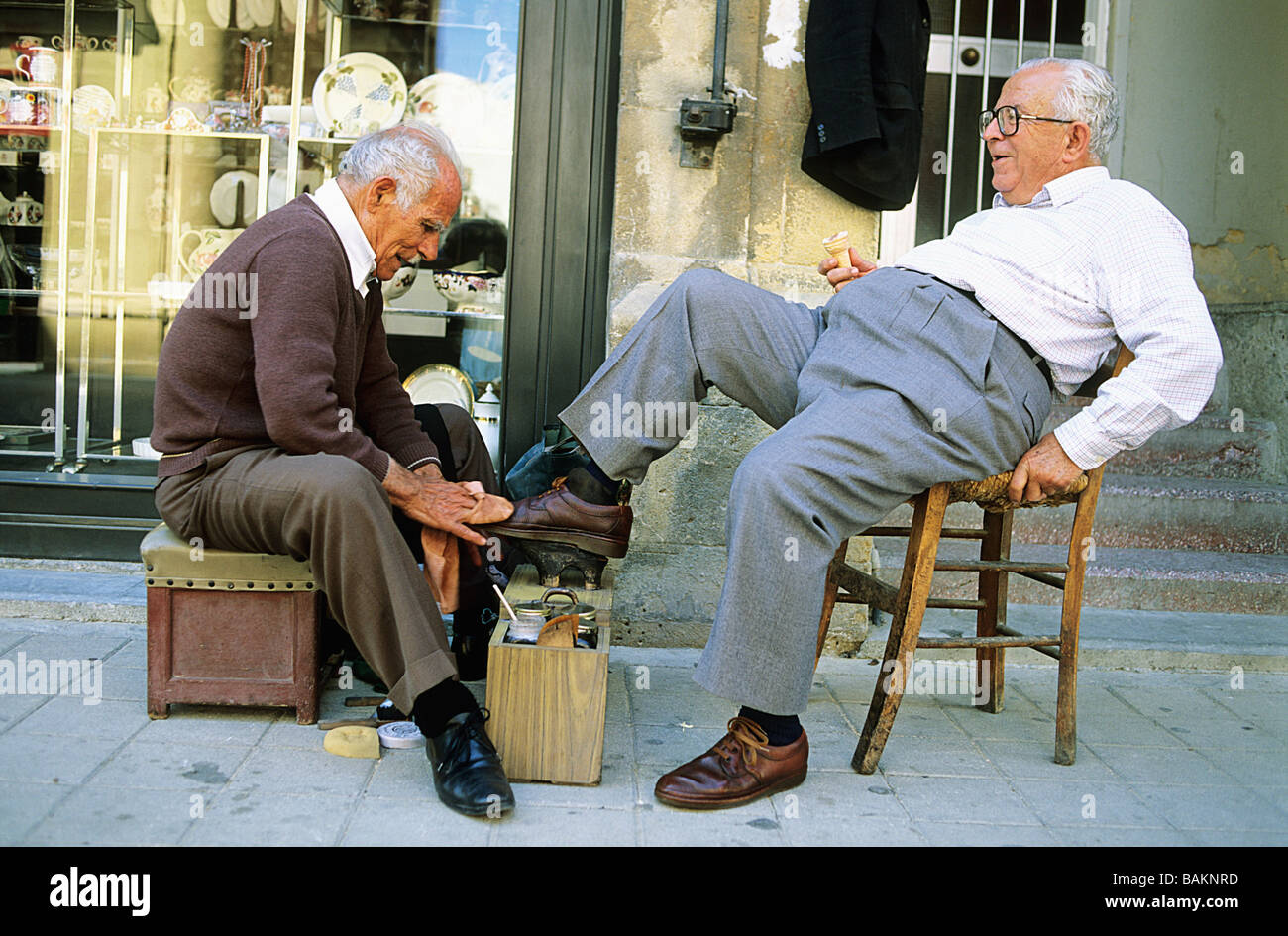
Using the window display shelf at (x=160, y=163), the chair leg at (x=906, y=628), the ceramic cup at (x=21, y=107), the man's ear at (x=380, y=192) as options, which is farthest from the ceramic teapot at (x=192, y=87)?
the chair leg at (x=906, y=628)

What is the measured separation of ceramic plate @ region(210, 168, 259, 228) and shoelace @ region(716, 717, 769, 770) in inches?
105

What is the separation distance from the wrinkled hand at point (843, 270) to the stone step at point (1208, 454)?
2.04 meters

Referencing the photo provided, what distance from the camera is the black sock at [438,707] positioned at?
248cm

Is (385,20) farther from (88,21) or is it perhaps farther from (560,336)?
(560,336)

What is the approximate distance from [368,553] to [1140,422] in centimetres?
170

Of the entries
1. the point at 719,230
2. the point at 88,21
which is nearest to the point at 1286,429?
the point at 719,230

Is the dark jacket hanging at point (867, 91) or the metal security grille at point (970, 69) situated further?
the metal security grille at point (970, 69)

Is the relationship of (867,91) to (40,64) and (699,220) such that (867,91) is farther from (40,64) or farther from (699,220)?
(40,64)

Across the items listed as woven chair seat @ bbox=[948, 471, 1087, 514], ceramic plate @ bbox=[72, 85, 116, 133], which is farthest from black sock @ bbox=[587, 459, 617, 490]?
ceramic plate @ bbox=[72, 85, 116, 133]

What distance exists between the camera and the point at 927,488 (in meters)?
2.66

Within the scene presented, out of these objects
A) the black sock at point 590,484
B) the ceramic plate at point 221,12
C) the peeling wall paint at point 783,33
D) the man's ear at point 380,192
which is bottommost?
the black sock at point 590,484

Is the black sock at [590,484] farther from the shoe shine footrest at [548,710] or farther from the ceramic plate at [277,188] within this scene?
the ceramic plate at [277,188]

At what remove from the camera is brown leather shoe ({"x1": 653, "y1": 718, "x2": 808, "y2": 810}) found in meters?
2.42

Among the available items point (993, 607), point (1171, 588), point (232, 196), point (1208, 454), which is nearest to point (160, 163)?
point (232, 196)
